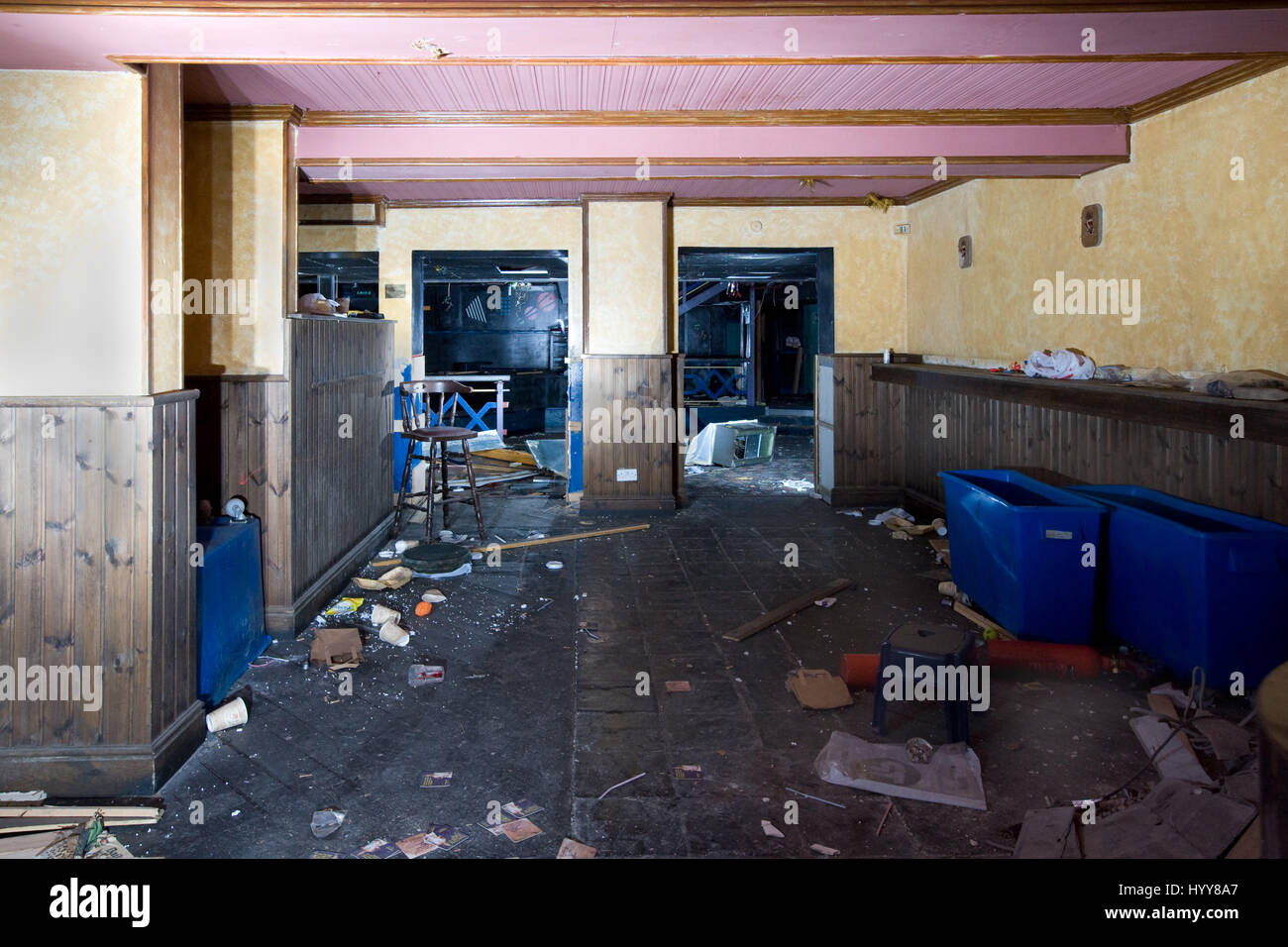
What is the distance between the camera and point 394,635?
445cm

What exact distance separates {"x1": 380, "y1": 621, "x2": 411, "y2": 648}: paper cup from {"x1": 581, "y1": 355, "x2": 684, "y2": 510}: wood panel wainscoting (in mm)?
3612

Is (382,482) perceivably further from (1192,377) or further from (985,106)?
(1192,377)

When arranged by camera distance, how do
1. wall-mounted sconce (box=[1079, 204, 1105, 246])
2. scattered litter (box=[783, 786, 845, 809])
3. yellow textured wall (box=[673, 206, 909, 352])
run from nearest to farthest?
1. scattered litter (box=[783, 786, 845, 809])
2. wall-mounted sconce (box=[1079, 204, 1105, 246])
3. yellow textured wall (box=[673, 206, 909, 352])

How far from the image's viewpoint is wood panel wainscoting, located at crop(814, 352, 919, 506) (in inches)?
322

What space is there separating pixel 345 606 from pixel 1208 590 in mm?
4121

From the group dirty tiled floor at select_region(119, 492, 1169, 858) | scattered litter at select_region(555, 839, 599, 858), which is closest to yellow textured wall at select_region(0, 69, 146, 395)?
dirty tiled floor at select_region(119, 492, 1169, 858)

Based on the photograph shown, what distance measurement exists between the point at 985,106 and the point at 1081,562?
103 inches

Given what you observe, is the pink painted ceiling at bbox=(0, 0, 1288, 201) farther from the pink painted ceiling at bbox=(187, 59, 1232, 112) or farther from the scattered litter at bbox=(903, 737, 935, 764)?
the scattered litter at bbox=(903, 737, 935, 764)

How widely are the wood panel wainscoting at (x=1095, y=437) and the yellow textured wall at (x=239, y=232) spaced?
412cm

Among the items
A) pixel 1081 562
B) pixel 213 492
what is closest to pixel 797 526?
pixel 1081 562

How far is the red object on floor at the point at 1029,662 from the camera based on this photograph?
12.4ft

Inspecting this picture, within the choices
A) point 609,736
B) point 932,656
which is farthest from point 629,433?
point 932,656

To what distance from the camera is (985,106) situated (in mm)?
5004

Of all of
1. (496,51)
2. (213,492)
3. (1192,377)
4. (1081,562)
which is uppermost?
(496,51)
